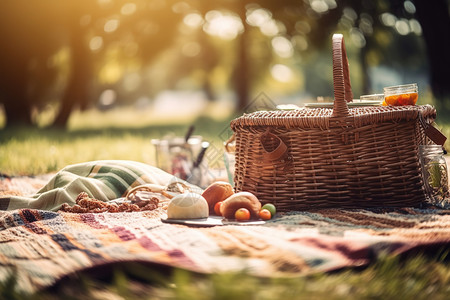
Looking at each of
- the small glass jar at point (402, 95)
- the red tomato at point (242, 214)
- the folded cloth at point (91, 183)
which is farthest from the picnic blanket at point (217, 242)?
the small glass jar at point (402, 95)

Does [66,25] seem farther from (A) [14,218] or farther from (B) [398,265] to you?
(B) [398,265]

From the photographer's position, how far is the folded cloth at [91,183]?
9.54ft

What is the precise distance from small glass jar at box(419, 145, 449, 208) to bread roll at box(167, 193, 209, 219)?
3.48 ft

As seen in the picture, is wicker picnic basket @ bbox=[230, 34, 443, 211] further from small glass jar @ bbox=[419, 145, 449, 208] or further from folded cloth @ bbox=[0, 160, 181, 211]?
folded cloth @ bbox=[0, 160, 181, 211]

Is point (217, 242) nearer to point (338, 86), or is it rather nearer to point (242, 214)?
point (242, 214)

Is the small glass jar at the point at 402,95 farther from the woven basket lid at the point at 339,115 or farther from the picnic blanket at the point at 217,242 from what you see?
the picnic blanket at the point at 217,242

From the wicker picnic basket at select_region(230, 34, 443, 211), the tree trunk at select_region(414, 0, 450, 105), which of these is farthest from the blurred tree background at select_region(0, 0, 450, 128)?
the wicker picnic basket at select_region(230, 34, 443, 211)

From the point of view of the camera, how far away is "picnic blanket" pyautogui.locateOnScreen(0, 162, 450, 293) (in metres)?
1.68

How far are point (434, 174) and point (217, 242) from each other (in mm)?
1310

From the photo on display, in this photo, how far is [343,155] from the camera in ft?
8.55

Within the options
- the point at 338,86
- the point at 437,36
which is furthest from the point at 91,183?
the point at 437,36

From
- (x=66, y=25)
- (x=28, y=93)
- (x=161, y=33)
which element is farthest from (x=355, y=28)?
(x=28, y=93)

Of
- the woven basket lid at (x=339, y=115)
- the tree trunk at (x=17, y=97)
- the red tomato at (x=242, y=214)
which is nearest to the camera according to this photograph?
the red tomato at (x=242, y=214)

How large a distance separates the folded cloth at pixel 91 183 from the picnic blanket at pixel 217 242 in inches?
14.3
